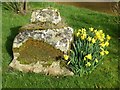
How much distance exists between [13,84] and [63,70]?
104 cm

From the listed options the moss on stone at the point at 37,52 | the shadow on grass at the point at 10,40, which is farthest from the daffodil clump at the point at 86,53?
the shadow on grass at the point at 10,40

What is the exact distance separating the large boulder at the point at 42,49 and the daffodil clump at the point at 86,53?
160mm

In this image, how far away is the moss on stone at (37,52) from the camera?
6762mm

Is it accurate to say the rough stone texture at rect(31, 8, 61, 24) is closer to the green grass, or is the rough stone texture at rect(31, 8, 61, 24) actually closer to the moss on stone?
the moss on stone

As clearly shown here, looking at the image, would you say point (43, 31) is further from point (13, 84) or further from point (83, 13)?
point (83, 13)

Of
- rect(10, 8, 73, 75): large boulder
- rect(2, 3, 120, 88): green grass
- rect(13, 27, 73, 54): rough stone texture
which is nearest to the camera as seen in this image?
rect(2, 3, 120, 88): green grass

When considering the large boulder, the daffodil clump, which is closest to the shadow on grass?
the large boulder

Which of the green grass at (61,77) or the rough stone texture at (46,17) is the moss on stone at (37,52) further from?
the rough stone texture at (46,17)

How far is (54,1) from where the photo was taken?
11984 mm

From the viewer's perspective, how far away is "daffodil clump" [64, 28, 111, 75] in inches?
257

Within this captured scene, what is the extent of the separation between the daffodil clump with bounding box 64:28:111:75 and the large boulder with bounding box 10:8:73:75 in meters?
0.16

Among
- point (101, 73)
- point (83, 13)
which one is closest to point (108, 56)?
point (101, 73)

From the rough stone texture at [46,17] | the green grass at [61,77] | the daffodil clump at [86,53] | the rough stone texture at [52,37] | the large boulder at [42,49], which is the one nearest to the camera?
the green grass at [61,77]

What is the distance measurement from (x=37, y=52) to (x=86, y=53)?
39.8 inches
